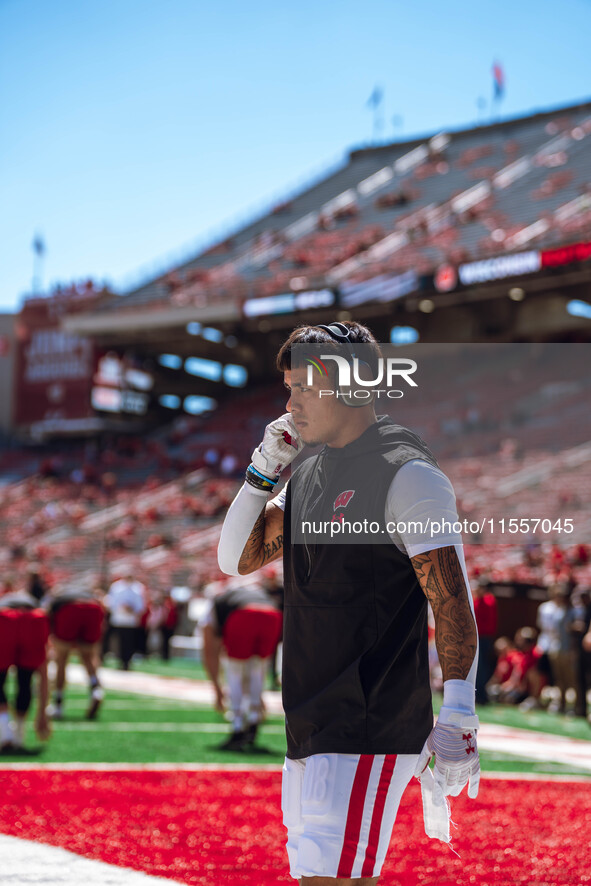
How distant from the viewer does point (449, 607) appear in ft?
8.56

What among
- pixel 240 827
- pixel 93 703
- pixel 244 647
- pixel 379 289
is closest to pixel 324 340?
pixel 240 827

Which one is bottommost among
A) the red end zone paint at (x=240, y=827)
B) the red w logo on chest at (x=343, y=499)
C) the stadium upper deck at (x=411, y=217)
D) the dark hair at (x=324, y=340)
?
the red end zone paint at (x=240, y=827)

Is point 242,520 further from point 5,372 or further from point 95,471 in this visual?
point 5,372

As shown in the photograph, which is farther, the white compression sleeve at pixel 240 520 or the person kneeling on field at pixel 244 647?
the person kneeling on field at pixel 244 647

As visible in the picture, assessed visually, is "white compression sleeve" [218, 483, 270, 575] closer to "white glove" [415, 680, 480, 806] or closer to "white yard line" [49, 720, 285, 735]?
"white glove" [415, 680, 480, 806]

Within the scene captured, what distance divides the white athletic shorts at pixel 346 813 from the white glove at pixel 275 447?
85 cm

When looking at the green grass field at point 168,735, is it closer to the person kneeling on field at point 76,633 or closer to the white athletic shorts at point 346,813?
the person kneeling on field at point 76,633

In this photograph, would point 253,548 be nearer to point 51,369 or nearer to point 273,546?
point 273,546

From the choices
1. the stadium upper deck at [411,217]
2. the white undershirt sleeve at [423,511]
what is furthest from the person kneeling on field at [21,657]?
the stadium upper deck at [411,217]

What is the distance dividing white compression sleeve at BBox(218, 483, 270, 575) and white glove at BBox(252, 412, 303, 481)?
73 millimetres

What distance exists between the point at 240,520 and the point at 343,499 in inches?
17.1

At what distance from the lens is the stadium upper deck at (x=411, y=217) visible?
30734 millimetres

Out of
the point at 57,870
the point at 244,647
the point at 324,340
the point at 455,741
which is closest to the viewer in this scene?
the point at 455,741

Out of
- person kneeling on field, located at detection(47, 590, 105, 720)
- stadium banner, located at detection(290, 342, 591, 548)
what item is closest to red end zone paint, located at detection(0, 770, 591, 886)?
stadium banner, located at detection(290, 342, 591, 548)
